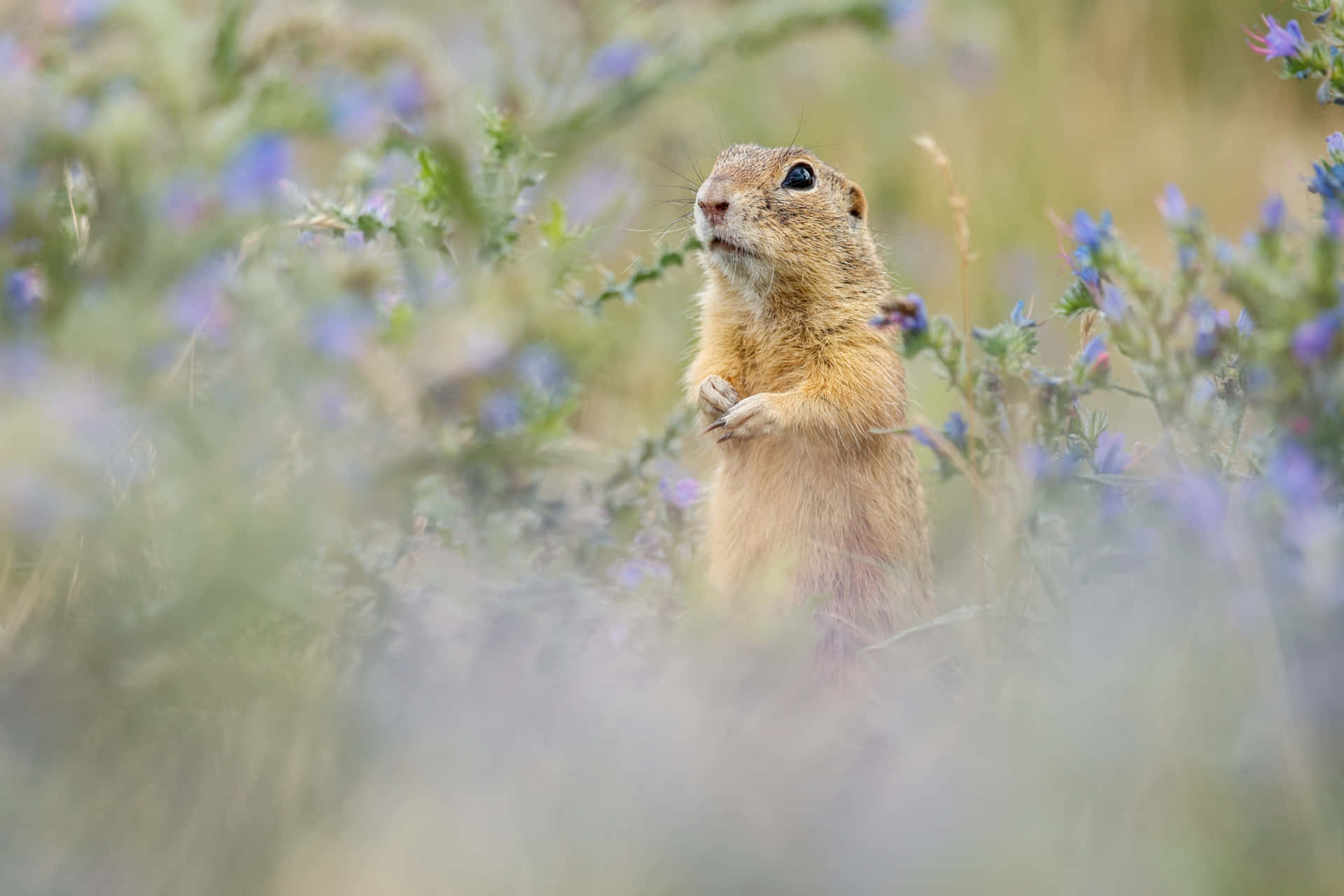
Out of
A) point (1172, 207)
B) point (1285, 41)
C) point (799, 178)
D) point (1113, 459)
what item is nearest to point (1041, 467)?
point (1113, 459)

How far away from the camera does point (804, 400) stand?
10.8 ft

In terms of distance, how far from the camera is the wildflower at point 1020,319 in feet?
7.88

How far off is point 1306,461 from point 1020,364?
0.58 meters

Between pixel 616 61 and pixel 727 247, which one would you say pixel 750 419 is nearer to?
pixel 727 247

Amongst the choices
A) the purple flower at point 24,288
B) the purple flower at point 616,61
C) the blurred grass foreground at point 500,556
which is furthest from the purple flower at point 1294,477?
the purple flower at point 616,61

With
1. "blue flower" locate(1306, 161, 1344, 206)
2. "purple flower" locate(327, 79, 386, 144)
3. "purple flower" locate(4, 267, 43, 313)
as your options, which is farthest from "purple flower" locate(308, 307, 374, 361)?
"blue flower" locate(1306, 161, 1344, 206)

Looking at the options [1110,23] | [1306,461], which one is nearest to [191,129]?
[1306,461]

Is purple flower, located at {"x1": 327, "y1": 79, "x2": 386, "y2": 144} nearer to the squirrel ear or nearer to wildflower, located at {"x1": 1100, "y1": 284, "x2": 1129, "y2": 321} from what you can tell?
the squirrel ear

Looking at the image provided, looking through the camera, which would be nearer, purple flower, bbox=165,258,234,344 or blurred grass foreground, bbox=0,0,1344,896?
blurred grass foreground, bbox=0,0,1344,896

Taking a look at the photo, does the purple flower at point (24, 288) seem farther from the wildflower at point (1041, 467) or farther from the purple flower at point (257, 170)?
the wildflower at point (1041, 467)

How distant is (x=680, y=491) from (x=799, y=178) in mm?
973

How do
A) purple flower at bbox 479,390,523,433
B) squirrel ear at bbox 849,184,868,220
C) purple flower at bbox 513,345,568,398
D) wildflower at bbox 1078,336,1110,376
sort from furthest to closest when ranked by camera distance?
1. squirrel ear at bbox 849,184,868,220
2. purple flower at bbox 479,390,523,433
3. purple flower at bbox 513,345,568,398
4. wildflower at bbox 1078,336,1110,376

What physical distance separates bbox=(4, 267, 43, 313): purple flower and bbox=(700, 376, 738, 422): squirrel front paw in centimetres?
156

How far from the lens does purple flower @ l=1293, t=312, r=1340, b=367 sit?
1825 mm
